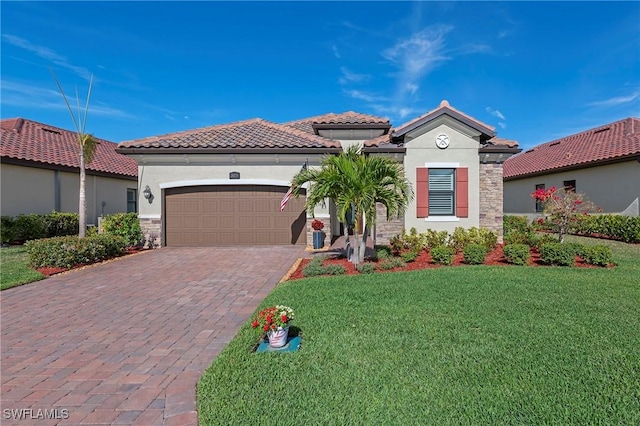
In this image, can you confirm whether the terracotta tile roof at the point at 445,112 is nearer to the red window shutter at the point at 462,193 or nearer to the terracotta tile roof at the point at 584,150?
the red window shutter at the point at 462,193

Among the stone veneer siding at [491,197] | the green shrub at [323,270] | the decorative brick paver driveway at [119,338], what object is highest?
the stone veneer siding at [491,197]

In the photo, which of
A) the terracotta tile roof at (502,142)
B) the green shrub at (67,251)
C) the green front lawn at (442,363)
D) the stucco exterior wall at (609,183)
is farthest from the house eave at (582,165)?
the green shrub at (67,251)

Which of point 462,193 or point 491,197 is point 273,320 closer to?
point 462,193

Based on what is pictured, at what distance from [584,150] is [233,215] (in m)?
20.3

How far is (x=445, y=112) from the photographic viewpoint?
11633mm

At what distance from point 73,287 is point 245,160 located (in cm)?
737

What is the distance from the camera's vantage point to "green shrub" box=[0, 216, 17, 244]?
42.2 feet

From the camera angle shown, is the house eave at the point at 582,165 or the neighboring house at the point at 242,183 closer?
the neighboring house at the point at 242,183

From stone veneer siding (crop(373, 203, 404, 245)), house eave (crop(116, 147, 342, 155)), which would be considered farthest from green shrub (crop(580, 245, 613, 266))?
house eave (crop(116, 147, 342, 155))

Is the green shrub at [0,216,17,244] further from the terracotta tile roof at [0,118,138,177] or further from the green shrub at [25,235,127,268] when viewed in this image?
the green shrub at [25,235,127,268]

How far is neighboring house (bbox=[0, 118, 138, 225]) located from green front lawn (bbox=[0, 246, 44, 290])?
5.08 metres

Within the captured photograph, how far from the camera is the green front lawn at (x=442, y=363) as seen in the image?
2754 mm

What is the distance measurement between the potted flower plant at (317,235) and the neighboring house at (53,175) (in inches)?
467

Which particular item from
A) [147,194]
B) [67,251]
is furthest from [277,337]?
[147,194]
